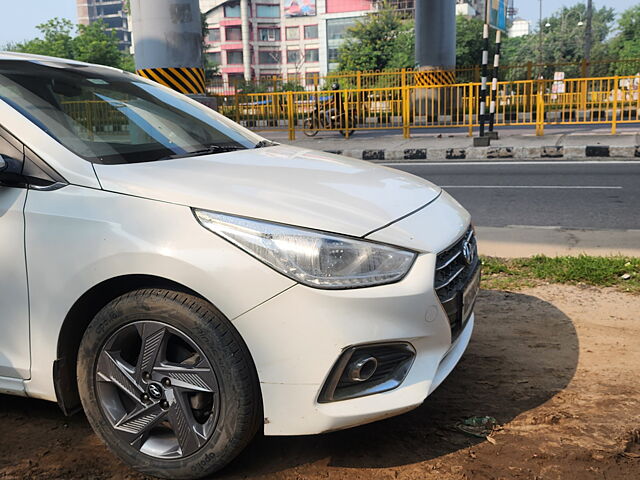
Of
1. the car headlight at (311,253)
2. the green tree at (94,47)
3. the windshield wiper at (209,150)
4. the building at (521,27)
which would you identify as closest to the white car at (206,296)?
the car headlight at (311,253)

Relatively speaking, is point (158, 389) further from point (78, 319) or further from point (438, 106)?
point (438, 106)

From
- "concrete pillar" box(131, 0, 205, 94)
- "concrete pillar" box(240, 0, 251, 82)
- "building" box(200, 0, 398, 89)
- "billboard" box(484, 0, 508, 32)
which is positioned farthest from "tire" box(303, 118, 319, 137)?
"concrete pillar" box(240, 0, 251, 82)

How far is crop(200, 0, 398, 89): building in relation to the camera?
3597 inches

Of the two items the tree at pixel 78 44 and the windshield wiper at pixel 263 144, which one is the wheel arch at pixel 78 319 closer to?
the windshield wiper at pixel 263 144

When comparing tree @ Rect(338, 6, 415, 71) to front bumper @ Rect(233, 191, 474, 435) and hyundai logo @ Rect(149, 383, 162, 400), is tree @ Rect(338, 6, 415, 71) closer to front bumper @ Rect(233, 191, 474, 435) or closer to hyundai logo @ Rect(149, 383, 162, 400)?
front bumper @ Rect(233, 191, 474, 435)

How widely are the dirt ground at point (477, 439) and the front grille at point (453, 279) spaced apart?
1.54 feet

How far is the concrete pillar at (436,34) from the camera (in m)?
23.3

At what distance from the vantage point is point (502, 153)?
1334 cm

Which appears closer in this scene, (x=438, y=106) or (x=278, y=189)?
(x=278, y=189)

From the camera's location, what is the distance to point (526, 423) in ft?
8.82

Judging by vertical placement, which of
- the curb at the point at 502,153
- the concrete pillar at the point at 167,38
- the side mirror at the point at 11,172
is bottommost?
the curb at the point at 502,153

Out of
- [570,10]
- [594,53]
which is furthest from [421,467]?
[570,10]

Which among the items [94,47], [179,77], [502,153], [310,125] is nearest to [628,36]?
[94,47]

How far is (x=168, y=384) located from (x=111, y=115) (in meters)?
1.41
